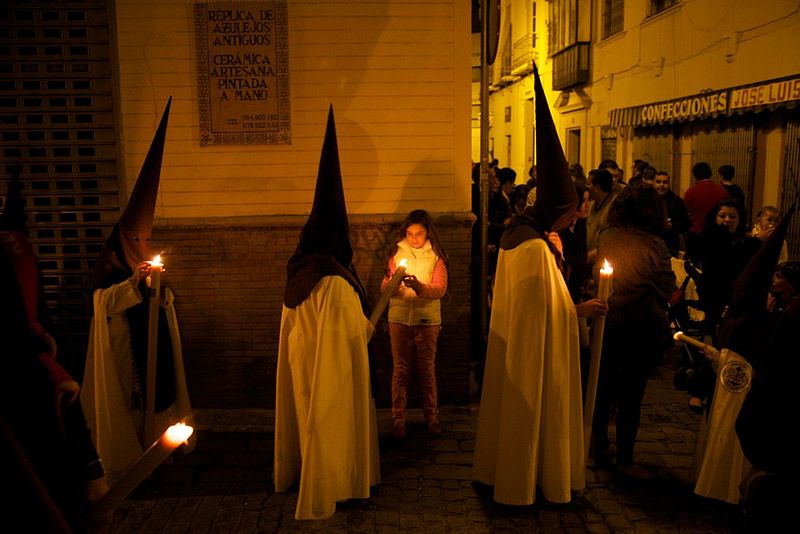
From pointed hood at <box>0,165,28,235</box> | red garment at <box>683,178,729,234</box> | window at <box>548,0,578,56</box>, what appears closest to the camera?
pointed hood at <box>0,165,28,235</box>

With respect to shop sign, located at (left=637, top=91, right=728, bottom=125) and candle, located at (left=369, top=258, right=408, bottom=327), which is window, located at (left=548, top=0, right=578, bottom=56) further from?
candle, located at (left=369, top=258, right=408, bottom=327)

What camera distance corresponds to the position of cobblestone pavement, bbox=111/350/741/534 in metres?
4.76

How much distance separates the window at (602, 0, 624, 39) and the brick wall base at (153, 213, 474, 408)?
46.9ft

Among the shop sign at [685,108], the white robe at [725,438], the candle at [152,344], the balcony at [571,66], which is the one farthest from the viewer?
the balcony at [571,66]

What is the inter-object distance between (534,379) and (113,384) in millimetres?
3091

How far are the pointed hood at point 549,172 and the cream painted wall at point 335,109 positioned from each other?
80.8 inches

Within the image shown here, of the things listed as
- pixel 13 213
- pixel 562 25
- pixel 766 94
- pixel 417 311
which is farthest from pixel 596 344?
pixel 562 25

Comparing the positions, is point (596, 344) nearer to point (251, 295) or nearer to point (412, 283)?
point (412, 283)

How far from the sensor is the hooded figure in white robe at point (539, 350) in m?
4.71

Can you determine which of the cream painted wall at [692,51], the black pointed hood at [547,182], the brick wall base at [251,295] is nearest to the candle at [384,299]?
the black pointed hood at [547,182]

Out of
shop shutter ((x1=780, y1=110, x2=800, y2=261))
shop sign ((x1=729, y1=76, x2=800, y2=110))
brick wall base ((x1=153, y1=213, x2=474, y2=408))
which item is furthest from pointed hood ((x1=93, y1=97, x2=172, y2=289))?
shop shutter ((x1=780, y1=110, x2=800, y2=261))

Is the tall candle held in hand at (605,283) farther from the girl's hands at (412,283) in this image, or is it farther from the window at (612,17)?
the window at (612,17)

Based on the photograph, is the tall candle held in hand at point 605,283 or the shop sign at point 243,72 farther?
the shop sign at point 243,72

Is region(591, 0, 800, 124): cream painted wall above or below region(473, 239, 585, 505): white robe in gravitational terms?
above
